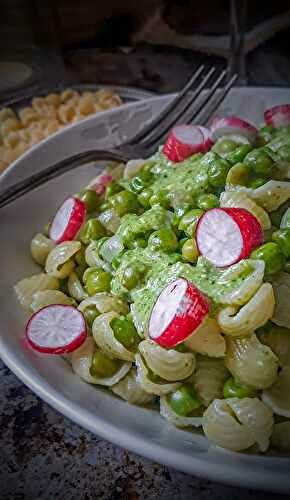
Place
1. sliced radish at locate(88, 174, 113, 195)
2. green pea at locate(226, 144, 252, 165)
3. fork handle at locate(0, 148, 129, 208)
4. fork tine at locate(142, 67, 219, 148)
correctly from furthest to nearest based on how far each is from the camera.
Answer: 1. fork tine at locate(142, 67, 219, 148)
2. sliced radish at locate(88, 174, 113, 195)
3. fork handle at locate(0, 148, 129, 208)
4. green pea at locate(226, 144, 252, 165)

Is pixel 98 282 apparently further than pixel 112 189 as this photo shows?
No

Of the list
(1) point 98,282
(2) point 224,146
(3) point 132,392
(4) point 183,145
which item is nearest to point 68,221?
(1) point 98,282

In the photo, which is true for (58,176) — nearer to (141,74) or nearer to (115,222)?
(115,222)

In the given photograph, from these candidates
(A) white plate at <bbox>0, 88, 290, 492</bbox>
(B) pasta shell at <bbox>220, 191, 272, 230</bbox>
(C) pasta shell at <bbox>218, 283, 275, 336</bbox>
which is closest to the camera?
(A) white plate at <bbox>0, 88, 290, 492</bbox>

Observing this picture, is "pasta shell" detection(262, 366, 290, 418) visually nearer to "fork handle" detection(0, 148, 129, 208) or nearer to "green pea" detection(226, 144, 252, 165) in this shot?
"green pea" detection(226, 144, 252, 165)

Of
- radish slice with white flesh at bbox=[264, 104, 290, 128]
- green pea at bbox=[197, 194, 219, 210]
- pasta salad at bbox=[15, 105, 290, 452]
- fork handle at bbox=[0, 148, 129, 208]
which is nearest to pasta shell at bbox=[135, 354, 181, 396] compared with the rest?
pasta salad at bbox=[15, 105, 290, 452]

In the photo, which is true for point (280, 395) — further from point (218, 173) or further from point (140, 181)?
point (140, 181)
